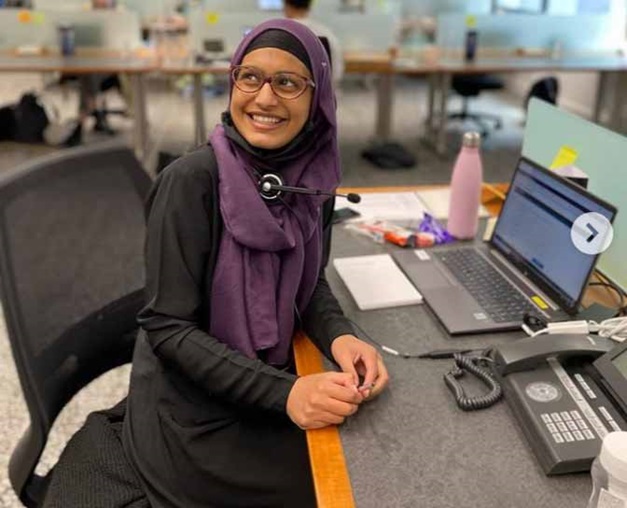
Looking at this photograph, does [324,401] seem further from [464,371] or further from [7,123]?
[7,123]

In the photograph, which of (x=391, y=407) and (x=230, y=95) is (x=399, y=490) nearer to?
(x=391, y=407)

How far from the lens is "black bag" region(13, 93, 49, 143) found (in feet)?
15.4

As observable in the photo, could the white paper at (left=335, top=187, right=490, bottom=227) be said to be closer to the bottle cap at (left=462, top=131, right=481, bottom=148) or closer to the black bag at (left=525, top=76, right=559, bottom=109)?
the bottle cap at (left=462, top=131, right=481, bottom=148)

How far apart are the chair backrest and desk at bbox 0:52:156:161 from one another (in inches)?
117

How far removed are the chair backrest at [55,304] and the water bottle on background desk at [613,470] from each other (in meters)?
0.90

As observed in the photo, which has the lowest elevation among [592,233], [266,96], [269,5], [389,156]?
[389,156]

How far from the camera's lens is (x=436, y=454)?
0.91m

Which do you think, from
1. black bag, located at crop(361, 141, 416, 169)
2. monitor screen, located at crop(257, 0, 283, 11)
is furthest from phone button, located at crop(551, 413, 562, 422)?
monitor screen, located at crop(257, 0, 283, 11)

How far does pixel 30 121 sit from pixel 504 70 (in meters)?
3.32

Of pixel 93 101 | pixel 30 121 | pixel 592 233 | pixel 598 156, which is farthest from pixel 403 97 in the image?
pixel 592 233

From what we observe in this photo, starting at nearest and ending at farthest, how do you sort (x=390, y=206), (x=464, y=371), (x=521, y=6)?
(x=464, y=371) → (x=390, y=206) → (x=521, y=6)

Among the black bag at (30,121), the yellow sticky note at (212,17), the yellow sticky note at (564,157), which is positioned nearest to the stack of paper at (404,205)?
the yellow sticky note at (564,157)

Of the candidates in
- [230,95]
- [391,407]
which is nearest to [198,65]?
[230,95]

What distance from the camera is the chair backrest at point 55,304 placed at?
3.73ft
